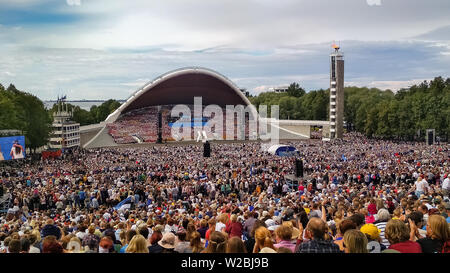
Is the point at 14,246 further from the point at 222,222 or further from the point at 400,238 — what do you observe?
the point at 400,238

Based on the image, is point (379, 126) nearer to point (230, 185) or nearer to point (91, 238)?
point (230, 185)

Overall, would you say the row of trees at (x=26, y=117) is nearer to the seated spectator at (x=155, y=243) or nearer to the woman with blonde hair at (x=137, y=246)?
the seated spectator at (x=155, y=243)

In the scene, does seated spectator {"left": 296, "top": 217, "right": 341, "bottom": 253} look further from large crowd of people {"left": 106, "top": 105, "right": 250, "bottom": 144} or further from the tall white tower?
the tall white tower

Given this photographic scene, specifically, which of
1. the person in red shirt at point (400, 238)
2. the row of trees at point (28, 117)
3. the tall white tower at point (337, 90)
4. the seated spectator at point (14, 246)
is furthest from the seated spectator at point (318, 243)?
the tall white tower at point (337, 90)

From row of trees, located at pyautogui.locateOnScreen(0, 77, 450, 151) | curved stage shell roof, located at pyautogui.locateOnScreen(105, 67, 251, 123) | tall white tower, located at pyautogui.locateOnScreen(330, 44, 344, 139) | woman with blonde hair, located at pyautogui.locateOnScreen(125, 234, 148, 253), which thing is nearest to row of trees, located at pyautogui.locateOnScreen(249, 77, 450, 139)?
row of trees, located at pyautogui.locateOnScreen(0, 77, 450, 151)

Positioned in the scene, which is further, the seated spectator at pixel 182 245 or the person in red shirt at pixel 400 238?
the seated spectator at pixel 182 245

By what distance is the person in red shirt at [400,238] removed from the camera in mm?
3158

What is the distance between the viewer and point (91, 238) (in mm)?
→ 4566

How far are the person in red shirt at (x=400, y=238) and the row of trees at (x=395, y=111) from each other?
45.3 meters

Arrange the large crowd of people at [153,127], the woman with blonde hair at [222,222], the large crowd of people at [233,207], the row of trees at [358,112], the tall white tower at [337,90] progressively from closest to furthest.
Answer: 1. the large crowd of people at [233,207]
2. the woman with blonde hair at [222,222]
3. the row of trees at [358,112]
4. the tall white tower at [337,90]
5. the large crowd of people at [153,127]

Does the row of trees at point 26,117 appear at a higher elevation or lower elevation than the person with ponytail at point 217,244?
higher

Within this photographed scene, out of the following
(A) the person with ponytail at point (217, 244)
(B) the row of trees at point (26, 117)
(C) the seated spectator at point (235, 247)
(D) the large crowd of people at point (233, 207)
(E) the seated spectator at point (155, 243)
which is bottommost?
(D) the large crowd of people at point (233, 207)
